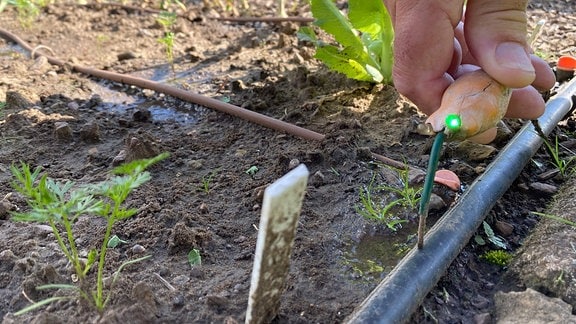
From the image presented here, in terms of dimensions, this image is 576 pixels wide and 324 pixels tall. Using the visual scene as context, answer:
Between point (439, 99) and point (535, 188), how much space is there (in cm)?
53

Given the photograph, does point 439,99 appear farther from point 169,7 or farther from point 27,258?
point 169,7

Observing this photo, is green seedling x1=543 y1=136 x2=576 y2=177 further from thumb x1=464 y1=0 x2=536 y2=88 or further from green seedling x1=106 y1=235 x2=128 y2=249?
green seedling x1=106 y1=235 x2=128 y2=249

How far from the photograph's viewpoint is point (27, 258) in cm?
157

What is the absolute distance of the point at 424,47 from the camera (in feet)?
5.30

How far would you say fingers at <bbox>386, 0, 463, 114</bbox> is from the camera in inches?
62.0

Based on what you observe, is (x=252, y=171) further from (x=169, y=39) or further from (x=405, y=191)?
(x=169, y=39)

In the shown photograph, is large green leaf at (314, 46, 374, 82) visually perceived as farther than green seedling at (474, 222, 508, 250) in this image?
Yes

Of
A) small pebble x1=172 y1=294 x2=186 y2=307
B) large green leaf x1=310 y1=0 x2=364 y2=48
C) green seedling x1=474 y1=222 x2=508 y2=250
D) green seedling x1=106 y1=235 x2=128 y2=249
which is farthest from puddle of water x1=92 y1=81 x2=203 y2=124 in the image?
green seedling x1=474 y1=222 x2=508 y2=250

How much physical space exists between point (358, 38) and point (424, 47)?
891 mm

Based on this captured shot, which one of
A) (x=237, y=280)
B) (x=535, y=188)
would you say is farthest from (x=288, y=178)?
(x=535, y=188)

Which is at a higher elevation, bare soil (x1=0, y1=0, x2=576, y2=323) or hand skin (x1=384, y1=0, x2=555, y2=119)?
hand skin (x1=384, y1=0, x2=555, y2=119)

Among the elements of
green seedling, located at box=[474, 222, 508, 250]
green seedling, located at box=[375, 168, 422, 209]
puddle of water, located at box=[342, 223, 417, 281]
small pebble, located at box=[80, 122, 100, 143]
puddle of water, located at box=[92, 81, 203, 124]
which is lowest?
puddle of water, located at box=[92, 81, 203, 124]

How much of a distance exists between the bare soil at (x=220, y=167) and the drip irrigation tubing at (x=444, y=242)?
0.07 meters

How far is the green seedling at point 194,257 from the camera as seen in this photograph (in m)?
1.58
